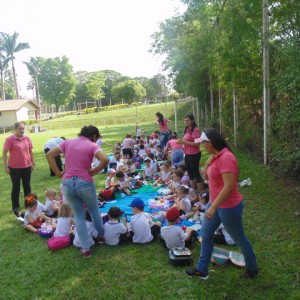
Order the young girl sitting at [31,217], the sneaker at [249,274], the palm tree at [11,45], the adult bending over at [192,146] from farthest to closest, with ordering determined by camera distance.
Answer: the palm tree at [11,45] < the adult bending over at [192,146] < the young girl sitting at [31,217] < the sneaker at [249,274]

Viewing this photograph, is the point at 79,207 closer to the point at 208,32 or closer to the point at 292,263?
the point at 292,263

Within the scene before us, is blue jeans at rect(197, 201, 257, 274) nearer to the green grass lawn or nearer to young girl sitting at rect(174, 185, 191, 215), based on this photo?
the green grass lawn

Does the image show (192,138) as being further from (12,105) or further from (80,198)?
(12,105)

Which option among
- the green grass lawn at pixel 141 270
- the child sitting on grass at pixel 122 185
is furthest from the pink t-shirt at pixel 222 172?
the child sitting on grass at pixel 122 185

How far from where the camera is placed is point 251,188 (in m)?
7.57

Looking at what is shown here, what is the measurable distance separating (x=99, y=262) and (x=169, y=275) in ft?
3.48

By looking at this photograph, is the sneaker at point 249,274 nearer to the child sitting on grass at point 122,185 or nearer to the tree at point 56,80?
the child sitting on grass at point 122,185

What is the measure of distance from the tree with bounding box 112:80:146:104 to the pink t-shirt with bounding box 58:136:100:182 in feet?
236

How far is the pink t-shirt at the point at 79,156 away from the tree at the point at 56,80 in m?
70.7

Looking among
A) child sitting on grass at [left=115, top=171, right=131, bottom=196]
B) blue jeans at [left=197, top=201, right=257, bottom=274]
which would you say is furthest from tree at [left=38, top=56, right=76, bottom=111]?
blue jeans at [left=197, top=201, right=257, bottom=274]

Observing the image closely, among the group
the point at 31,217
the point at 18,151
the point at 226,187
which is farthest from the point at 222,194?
the point at 18,151

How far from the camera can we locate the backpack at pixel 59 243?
5078mm

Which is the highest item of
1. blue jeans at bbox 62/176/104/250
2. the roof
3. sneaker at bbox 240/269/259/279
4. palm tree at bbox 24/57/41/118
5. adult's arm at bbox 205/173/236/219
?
palm tree at bbox 24/57/41/118

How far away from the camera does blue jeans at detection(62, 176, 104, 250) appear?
168 inches
